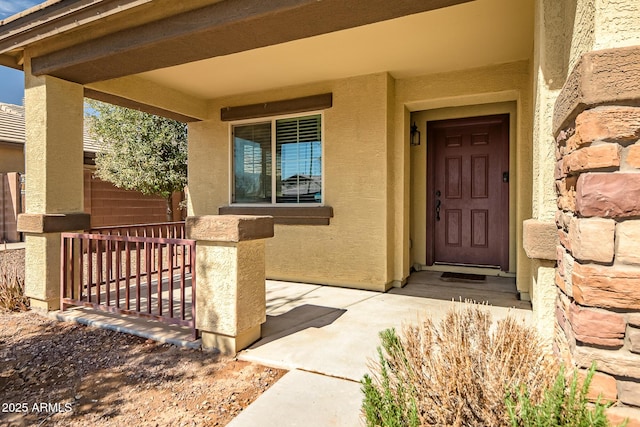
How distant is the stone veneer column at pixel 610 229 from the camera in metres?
1.30

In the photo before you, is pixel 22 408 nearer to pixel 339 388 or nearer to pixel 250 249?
pixel 250 249

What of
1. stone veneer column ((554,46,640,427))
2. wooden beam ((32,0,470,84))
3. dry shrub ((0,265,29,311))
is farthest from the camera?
dry shrub ((0,265,29,311))

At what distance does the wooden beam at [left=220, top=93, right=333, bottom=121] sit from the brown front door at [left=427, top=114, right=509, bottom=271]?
1.83m

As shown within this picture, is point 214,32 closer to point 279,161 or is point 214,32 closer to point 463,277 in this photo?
point 279,161

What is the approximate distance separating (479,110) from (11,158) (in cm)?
1211

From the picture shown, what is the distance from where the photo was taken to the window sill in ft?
16.5

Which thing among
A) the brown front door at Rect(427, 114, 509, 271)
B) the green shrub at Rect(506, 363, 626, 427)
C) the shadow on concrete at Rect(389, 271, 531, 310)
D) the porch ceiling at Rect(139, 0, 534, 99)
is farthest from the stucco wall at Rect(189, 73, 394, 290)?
the green shrub at Rect(506, 363, 626, 427)

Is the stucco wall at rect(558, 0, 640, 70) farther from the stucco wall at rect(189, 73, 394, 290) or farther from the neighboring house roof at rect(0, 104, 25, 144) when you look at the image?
the neighboring house roof at rect(0, 104, 25, 144)

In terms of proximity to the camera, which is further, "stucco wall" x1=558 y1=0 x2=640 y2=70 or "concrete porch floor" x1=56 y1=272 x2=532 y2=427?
"concrete porch floor" x1=56 y1=272 x2=532 y2=427

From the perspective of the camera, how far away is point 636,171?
51.2 inches

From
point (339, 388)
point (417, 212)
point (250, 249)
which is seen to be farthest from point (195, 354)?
point (417, 212)

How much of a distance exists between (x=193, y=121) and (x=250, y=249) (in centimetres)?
403

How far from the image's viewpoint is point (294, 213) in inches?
205

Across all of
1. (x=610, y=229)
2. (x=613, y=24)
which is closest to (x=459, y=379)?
(x=610, y=229)
